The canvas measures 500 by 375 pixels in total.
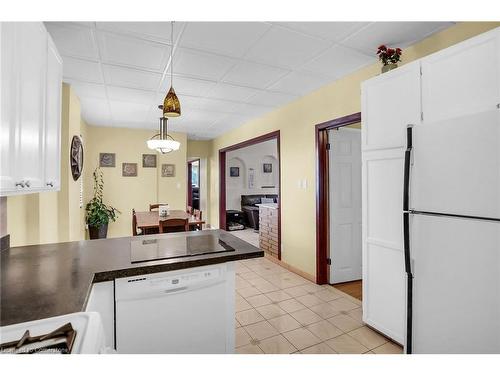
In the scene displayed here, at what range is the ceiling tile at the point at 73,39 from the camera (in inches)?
77.5

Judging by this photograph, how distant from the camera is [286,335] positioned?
7.34 ft

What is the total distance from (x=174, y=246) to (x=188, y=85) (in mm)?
2130

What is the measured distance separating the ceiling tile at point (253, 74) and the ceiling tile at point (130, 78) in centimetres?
82

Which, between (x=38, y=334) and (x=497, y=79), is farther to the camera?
(x=497, y=79)

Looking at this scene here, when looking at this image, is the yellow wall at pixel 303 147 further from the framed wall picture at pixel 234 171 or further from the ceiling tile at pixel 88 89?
the framed wall picture at pixel 234 171

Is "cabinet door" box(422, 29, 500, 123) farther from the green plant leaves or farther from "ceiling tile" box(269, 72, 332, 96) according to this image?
the green plant leaves

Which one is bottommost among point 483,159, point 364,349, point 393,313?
point 364,349

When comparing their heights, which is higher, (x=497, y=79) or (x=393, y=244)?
(x=497, y=79)

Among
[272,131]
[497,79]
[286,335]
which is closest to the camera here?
[497,79]

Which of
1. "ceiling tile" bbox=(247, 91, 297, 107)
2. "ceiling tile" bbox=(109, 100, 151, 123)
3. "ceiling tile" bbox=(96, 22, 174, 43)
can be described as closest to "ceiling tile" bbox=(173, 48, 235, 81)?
"ceiling tile" bbox=(96, 22, 174, 43)

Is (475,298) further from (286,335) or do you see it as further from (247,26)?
(247,26)

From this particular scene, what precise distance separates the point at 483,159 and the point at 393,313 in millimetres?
1354
